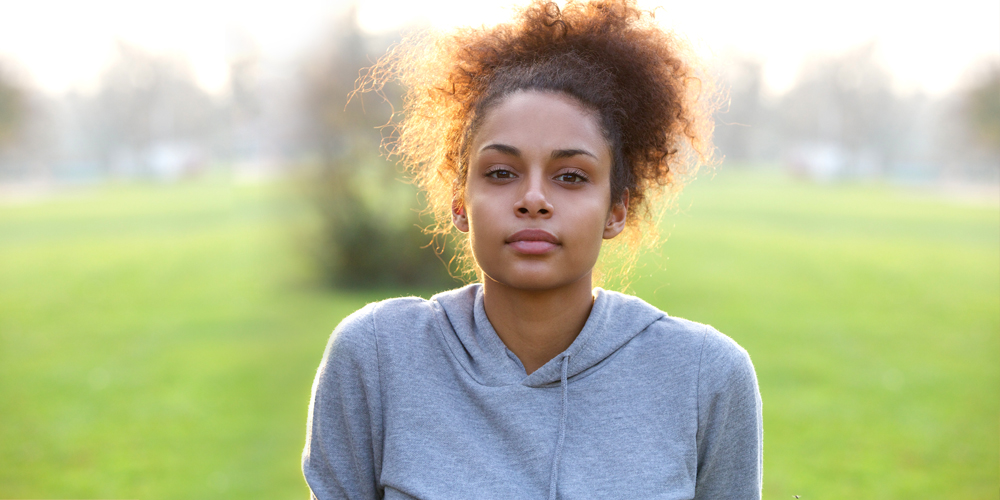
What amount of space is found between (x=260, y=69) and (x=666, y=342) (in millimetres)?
6032

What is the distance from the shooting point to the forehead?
5.70 ft

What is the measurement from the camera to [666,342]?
1.81 m

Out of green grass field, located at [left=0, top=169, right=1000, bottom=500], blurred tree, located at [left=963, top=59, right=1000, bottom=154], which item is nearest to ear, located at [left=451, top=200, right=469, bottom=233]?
green grass field, located at [left=0, top=169, right=1000, bottom=500]

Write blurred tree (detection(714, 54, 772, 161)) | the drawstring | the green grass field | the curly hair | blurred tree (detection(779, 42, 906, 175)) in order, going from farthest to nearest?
blurred tree (detection(779, 42, 906, 175)) < blurred tree (detection(714, 54, 772, 161)) < the green grass field < the curly hair < the drawstring

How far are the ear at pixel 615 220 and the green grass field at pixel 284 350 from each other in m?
0.59

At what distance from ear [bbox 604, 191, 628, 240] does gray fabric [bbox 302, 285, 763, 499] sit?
0.55ft

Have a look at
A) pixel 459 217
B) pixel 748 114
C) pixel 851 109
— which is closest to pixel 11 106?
pixel 459 217

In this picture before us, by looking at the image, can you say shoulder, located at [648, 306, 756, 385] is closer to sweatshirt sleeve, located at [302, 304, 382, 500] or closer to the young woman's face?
the young woman's face

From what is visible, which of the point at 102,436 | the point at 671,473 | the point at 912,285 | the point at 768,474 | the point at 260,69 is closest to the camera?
the point at 671,473

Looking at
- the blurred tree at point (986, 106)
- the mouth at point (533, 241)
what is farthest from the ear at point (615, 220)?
the blurred tree at point (986, 106)

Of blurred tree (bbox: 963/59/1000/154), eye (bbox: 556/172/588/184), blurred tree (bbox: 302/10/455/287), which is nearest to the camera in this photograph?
eye (bbox: 556/172/588/184)

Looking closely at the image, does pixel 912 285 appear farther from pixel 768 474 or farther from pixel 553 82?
pixel 553 82

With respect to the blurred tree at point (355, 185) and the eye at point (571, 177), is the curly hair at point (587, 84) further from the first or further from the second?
the blurred tree at point (355, 185)

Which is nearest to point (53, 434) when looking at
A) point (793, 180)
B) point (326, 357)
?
point (326, 357)
